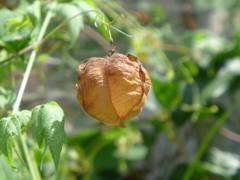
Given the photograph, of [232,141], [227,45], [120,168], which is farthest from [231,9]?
[120,168]

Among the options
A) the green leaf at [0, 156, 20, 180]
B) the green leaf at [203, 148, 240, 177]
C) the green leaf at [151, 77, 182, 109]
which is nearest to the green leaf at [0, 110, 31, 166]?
the green leaf at [0, 156, 20, 180]

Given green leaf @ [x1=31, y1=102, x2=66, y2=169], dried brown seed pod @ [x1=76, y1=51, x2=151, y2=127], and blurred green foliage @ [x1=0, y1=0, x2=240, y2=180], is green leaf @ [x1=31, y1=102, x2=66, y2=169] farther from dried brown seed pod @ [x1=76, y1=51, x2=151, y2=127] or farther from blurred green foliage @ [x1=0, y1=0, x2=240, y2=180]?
blurred green foliage @ [x1=0, y1=0, x2=240, y2=180]

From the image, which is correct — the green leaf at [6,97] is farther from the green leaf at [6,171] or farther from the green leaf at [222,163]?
the green leaf at [222,163]

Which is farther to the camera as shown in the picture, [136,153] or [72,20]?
[136,153]

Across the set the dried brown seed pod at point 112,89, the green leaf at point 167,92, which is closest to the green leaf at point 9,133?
the dried brown seed pod at point 112,89

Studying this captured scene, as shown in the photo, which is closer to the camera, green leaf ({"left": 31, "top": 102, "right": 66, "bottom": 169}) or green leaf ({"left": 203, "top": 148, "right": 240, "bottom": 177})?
green leaf ({"left": 31, "top": 102, "right": 66, "bottom": 169})

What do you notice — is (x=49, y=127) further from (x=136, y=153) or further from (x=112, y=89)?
(x=136, y=153)

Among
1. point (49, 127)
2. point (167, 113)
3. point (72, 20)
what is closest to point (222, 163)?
point (167, 113)
